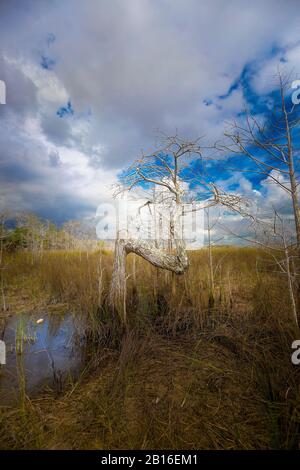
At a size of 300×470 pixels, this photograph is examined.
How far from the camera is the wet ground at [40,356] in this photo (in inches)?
101

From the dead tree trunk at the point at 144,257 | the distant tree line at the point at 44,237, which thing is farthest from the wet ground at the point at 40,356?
the distant tree line at the point at 44,237

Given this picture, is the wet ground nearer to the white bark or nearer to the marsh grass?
the marsh grass

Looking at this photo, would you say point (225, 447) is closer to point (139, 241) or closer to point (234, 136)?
point (234, 136)

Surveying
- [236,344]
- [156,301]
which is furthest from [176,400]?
[156,301]

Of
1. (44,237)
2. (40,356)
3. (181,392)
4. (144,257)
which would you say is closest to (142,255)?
(144,257)

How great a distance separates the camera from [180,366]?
2637 mm

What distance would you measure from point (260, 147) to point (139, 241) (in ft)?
10.0

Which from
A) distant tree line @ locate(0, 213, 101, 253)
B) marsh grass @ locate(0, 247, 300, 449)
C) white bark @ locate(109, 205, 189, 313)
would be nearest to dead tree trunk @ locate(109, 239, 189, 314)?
white bark @ locate(109, 205, 189, 313)

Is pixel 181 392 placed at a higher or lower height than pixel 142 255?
lower

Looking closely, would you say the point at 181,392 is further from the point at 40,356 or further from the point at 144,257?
the point at 144,257

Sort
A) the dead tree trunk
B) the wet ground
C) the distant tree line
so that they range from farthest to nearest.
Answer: the distant tree line < the dead tree trunk < the wet ground

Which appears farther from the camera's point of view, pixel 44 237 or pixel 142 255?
pixel 44 237

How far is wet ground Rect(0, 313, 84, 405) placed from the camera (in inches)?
101

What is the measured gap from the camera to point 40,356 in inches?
135
